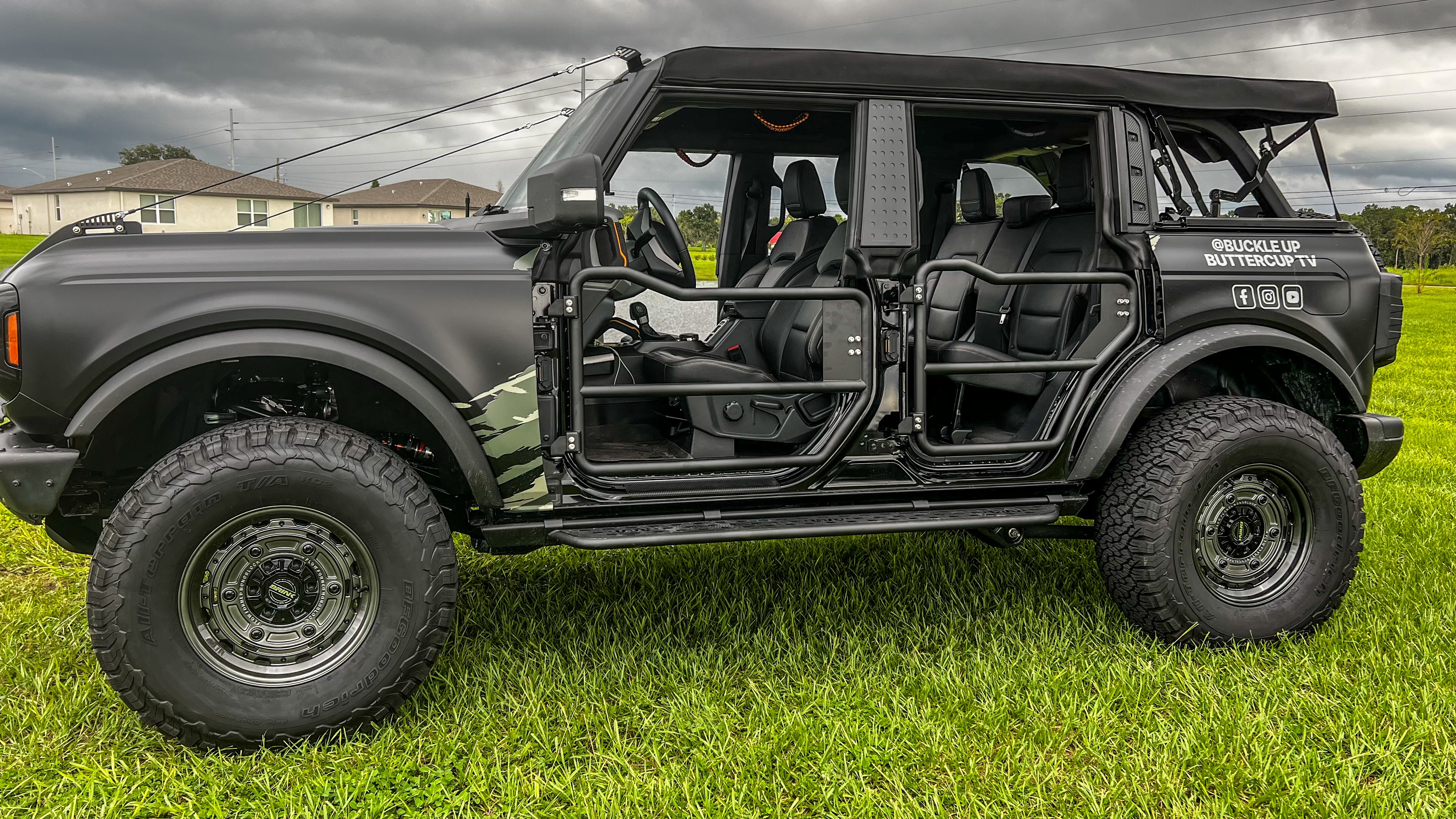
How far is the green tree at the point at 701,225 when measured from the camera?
4.52m

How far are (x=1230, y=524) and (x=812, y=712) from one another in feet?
5.81

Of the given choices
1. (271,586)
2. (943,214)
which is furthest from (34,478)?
(943,214)

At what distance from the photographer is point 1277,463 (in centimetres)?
370

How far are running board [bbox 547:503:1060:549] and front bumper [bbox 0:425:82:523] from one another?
135 cm

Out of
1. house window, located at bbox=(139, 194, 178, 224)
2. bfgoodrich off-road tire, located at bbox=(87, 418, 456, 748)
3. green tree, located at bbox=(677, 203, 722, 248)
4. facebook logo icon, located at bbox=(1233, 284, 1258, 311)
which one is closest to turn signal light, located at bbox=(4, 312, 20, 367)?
bfgoodrich off-road tire, located at bbox=(87, 418, 456, 748)

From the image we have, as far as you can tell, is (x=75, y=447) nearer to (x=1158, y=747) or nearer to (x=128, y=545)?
(x=128, y=545)

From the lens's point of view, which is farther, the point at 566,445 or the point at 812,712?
the point at 812,712

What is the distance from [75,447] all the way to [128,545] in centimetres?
35

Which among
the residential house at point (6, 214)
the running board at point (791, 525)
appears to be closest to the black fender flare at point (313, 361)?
the running board at point (791, 525)

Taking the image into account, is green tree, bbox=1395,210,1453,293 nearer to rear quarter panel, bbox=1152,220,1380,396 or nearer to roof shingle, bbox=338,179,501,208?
roof shingle, bbox=338,179,501,208

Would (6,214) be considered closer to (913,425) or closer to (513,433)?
(513,433)

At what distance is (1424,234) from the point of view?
2721 inches

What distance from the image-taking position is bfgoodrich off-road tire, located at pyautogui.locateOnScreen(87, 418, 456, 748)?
9.28 feet

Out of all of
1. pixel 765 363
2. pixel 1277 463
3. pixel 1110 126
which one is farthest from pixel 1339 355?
pixel 765 363
